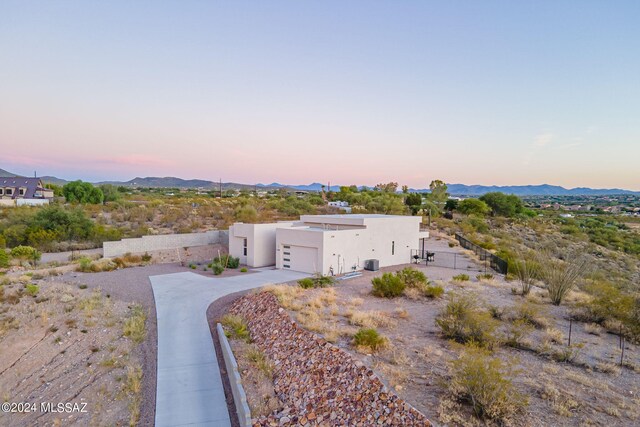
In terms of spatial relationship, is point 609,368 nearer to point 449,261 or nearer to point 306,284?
point 306,284

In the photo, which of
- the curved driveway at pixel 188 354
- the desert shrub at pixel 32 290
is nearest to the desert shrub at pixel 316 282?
the curved driveway at pixel 188 354

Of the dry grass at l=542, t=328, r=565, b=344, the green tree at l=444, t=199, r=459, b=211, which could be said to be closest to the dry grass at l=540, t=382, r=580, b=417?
the dry grass at l=542, t=328, r=565, b=344

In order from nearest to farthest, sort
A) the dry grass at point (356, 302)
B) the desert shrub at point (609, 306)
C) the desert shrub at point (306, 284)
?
the desert shrub at point (609, 306)
the dry grass at point (356, 302)
the desert shrub at point (306, 284)

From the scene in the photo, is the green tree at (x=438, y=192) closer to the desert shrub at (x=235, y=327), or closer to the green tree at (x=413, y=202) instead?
the green tree at (x=413, y=202)

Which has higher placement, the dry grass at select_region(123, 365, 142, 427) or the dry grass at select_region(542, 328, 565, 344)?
the dry grass at select_region(542, 328, 565, 344)

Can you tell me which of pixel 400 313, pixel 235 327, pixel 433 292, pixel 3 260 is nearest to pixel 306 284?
pixel 235 327

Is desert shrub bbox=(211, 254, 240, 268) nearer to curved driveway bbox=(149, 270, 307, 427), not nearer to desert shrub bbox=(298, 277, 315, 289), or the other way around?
curved driveway bbox=(149, 270, 307, 427)
